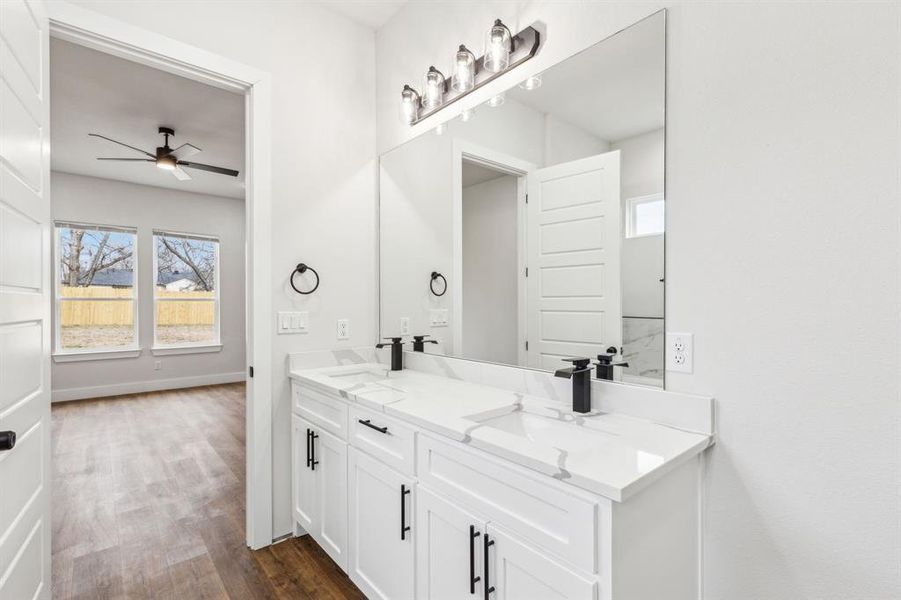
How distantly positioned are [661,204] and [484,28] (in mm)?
1166

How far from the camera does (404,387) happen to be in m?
1.94

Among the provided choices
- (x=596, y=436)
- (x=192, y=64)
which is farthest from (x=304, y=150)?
(x=596, y=436)

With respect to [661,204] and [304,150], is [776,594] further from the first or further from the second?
[304,150]

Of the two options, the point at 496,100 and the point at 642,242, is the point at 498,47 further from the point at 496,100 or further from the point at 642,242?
the point at 642,242

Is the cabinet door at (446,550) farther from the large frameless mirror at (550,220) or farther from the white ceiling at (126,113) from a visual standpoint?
the white ceiling at (126,113)

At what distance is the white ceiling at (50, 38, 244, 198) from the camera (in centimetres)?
303

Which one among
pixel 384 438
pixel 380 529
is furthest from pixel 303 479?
pixel 384 438

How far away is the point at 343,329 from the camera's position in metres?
2.49

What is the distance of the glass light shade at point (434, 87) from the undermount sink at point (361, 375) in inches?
53.8

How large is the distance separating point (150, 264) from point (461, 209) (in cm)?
557

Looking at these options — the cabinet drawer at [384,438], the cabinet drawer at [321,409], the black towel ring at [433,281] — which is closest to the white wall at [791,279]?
the cabinet drawer at [384,438]

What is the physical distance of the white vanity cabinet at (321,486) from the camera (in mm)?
1866

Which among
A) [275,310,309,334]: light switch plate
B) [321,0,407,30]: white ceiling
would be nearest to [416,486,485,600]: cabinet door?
[275,310,309,334]: light switch plate

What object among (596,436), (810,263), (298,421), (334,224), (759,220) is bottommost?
(298,421)
